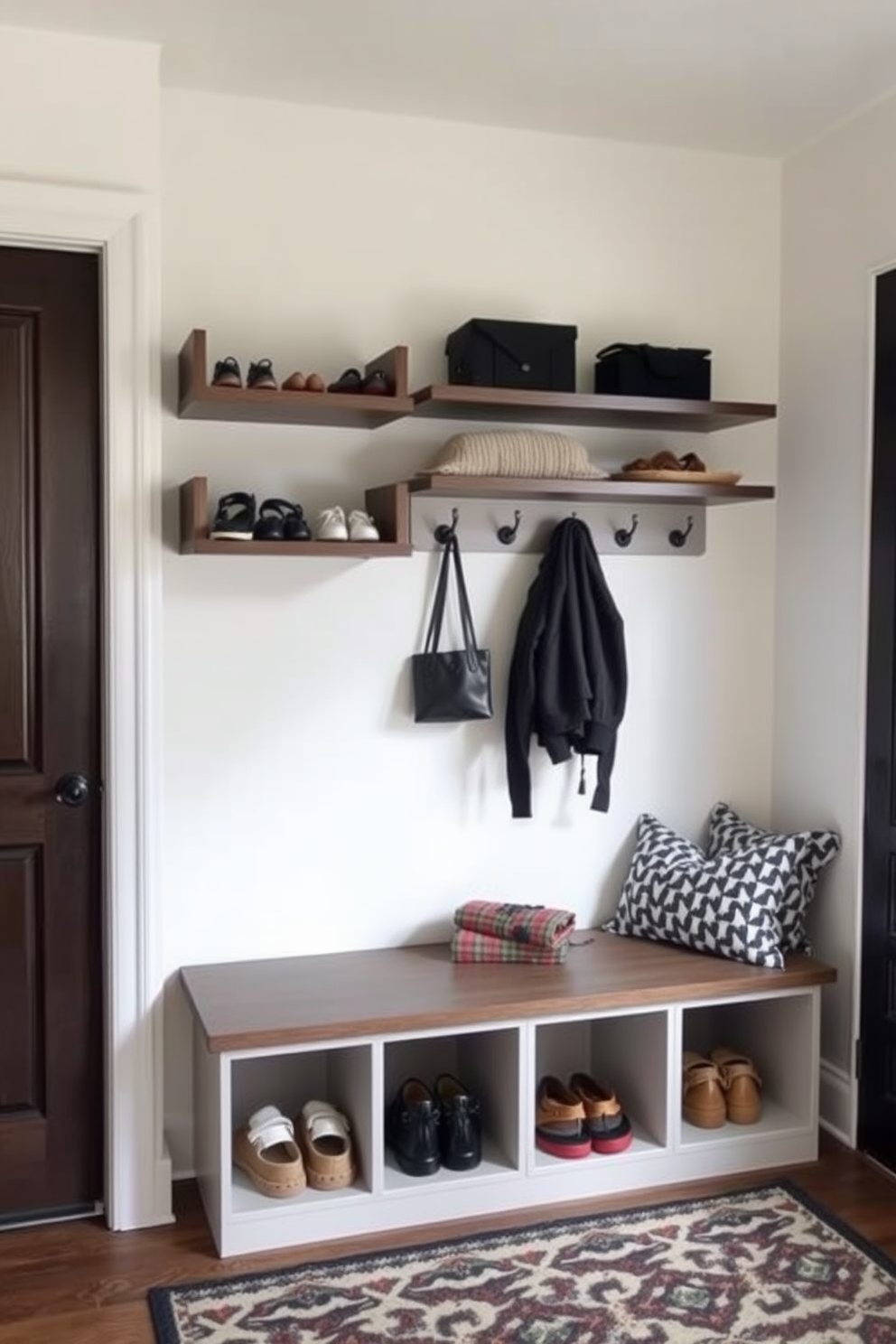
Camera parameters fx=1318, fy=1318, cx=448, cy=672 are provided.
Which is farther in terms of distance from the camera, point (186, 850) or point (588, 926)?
point (588, 926)

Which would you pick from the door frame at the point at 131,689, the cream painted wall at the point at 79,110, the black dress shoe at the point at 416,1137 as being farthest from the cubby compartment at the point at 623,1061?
the cream painted wall at the point at 79,110

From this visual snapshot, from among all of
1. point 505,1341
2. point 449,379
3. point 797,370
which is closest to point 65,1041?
point 505,1341

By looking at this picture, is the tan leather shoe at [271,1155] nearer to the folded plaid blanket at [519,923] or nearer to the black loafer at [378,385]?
the folded plaid blanket at [519,923]

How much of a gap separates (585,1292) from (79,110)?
102 inches

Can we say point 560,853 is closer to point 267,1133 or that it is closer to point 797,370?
point 267,1133

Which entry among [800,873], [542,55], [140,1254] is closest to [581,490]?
[542,55]

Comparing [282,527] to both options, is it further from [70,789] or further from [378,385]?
[70,789]

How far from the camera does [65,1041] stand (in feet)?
9.41

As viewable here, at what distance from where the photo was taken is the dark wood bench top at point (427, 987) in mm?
2730

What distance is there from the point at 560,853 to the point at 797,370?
4.54ft

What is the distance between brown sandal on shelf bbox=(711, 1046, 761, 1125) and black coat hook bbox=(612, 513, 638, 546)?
131 cm

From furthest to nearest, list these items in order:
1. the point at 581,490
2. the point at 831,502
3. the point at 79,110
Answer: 1. the point at 831,502
2. the point at 581,490
3. the point at 79,110

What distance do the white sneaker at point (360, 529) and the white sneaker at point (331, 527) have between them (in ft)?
A: 0.06

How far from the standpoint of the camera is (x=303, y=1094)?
315cm
